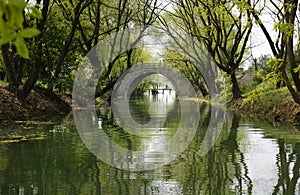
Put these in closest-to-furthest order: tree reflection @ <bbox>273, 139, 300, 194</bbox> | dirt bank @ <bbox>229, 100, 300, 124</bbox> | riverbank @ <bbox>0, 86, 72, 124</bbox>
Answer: tree reflection @ <bbox>273, 139, 300, 194</bbox> < riverbank @ <bbox>0, 86, 72, 124</bbox> < dirt bank @ <bbox>229, 100, 300, 124</bbox>

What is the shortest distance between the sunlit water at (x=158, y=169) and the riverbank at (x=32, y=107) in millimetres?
4474

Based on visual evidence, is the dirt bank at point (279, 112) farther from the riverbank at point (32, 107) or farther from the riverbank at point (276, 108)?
the riverbank at point (32, 107)

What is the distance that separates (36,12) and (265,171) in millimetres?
5747

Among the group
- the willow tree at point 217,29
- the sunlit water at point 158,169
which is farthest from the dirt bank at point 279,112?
the sunlit water at point 158,169

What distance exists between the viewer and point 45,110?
64.1 ft

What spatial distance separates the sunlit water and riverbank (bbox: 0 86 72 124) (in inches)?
176

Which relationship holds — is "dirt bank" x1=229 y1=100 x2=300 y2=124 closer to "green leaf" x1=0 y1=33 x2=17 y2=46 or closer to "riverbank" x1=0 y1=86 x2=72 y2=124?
"riverbank" x1=0 y1=86 x2=72 y2=124

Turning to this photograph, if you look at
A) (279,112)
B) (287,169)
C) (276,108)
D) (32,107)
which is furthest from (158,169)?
(276,108)

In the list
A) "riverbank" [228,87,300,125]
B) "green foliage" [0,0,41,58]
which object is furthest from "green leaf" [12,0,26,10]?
"riverbank" [228,87,300,125]

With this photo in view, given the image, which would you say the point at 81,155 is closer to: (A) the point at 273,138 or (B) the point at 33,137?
(B) the point at 33,137

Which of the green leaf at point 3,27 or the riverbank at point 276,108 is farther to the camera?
the riverbank at point 276,108

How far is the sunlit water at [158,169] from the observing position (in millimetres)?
5754

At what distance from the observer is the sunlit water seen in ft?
18.9


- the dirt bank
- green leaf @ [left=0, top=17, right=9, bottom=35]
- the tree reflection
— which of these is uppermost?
green leaf @ [left=0, top=17, right=9, bottom=35]
